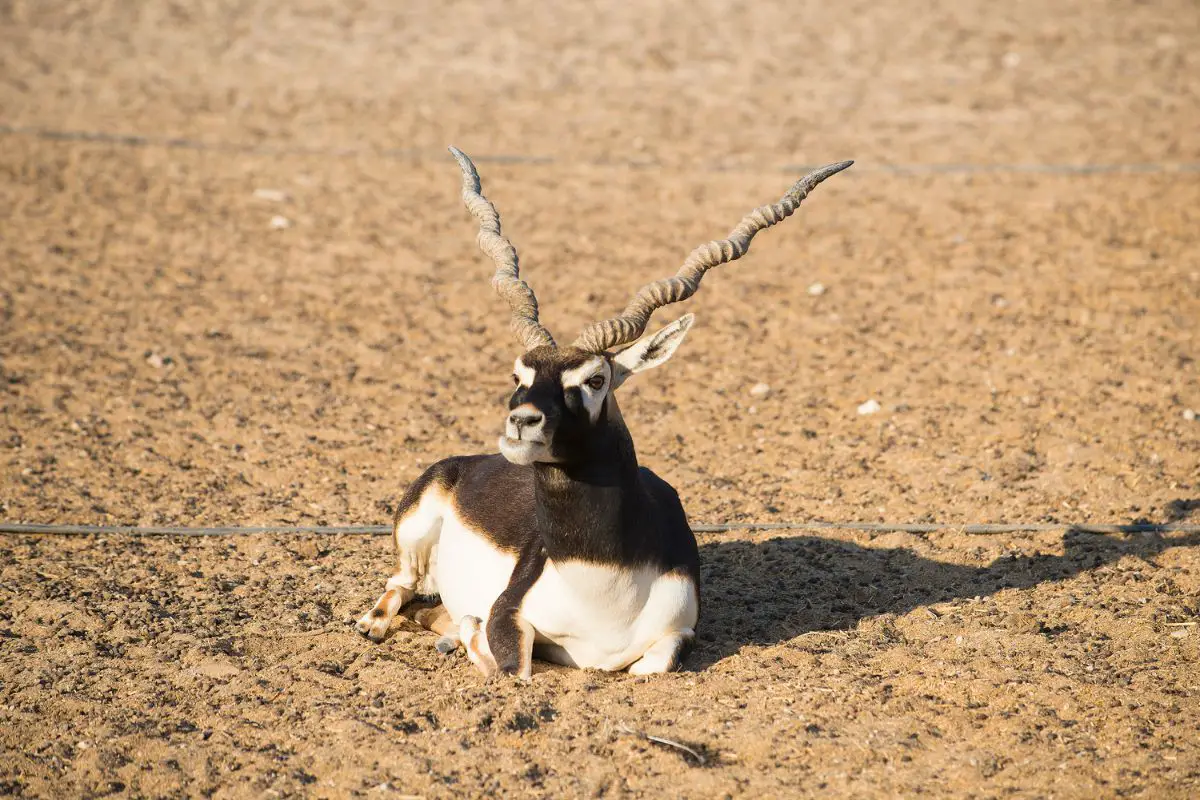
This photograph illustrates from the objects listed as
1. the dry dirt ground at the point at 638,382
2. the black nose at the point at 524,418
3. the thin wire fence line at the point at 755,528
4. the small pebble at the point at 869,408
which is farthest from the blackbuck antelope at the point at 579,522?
the small pebble at the point at 869,408

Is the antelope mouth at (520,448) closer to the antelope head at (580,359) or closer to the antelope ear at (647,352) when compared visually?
the antelope head at (580,359)

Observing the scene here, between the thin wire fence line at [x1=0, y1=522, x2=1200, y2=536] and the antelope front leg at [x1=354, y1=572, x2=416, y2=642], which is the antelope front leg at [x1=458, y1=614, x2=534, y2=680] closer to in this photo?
→ the antelope front leg at [x1=354, y1=572, x2=416, y2=642]

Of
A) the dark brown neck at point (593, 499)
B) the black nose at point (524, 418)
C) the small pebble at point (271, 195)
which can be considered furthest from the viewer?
the small pebble at point (271, 195)

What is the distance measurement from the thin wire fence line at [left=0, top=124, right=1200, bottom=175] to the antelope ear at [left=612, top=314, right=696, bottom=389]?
941 cm

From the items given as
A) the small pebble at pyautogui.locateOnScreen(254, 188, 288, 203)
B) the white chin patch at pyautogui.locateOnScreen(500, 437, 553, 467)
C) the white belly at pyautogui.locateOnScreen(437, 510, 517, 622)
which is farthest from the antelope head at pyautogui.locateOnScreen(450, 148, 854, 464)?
the small pebble at pyautogui.locateOnScreen(254, 188, 288, 203)

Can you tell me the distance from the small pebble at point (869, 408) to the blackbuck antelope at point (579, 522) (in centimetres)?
354

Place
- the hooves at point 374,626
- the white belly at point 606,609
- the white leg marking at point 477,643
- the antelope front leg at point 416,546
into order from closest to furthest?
the white belly at point 606,609 < the white leg marking at point 477,643 < the hooves at point 374,626 < the antelope front leg at point 416,546

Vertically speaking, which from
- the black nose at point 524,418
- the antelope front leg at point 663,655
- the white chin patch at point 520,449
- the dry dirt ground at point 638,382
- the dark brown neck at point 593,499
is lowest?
the dry dirt ground at point 638,382

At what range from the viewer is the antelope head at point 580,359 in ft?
18.8

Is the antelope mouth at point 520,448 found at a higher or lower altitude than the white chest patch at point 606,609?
higher

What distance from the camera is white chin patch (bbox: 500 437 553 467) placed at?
566cm

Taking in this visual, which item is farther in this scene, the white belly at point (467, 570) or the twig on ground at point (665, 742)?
the white belly at point (467, 570)

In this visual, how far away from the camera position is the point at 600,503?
6.15 meters

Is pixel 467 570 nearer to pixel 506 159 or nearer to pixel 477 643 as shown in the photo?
pixel 477 643
